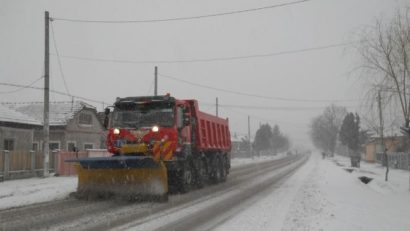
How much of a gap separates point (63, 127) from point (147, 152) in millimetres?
25062

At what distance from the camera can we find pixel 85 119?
139 ft

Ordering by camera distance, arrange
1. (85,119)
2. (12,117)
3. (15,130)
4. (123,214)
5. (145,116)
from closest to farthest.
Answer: (123,214), (145,116), (12,117), (15,130), (85,119)

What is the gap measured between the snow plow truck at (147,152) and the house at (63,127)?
14174 millimetres

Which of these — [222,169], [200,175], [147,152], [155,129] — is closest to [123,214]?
[147,152]

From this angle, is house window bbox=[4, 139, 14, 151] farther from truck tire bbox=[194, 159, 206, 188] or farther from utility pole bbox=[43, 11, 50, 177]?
truck tire bbox=[194, 159, 206, 188]

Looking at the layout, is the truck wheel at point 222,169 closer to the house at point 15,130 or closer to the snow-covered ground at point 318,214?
the snow-covered ground at point 318,214

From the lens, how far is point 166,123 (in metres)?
16.7

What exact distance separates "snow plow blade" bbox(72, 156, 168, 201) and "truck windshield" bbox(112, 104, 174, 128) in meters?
1.82

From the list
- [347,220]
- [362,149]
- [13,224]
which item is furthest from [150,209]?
[362,149]

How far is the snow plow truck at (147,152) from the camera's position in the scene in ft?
49.8

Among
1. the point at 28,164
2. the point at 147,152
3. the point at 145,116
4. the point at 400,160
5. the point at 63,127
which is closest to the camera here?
the point at 147,152

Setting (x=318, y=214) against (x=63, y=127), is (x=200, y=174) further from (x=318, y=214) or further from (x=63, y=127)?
(x=63, y=127)

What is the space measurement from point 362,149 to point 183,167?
271ft

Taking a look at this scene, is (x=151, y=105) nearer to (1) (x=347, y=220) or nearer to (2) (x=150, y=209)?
(2) (x=150, y=209)
